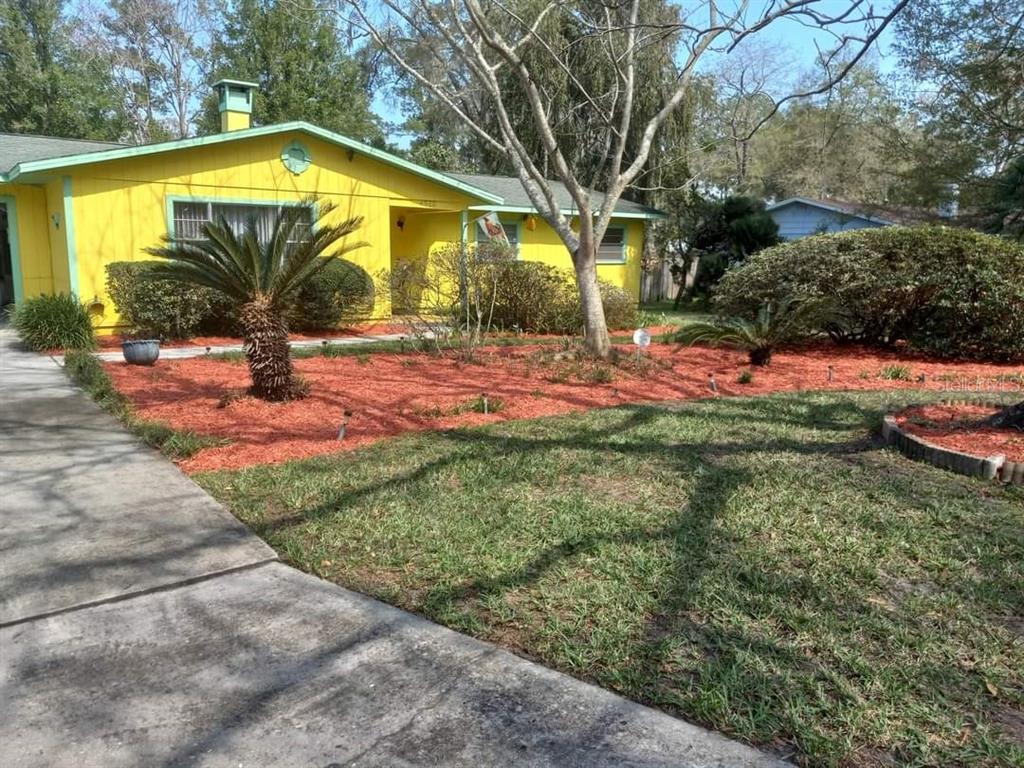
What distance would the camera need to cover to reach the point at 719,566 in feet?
12.1

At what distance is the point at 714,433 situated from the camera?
20.8ft

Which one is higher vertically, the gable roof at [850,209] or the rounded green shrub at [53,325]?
the gable roof at [850,209]

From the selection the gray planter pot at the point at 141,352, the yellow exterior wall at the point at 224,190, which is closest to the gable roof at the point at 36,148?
the yellow exterior wall at the point at 224,190

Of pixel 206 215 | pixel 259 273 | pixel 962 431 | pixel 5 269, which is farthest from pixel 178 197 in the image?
pixel 962 431

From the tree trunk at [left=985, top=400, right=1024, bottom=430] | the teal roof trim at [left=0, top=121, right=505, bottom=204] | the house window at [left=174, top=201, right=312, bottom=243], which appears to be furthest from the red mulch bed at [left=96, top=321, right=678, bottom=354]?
the tree trunk at [left=985, top=400, right=1024, bottom=430]

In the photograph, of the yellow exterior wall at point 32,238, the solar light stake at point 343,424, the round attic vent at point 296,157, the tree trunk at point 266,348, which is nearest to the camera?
the solar light stake at point 343,424

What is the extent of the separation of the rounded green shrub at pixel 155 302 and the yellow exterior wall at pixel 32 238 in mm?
2617

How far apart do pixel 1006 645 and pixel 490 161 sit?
95.1 ft

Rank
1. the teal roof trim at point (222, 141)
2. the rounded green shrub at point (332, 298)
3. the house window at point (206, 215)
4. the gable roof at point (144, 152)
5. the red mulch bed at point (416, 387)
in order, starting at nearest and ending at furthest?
1. the red mulch bed at point (416, 387)
2. the teal roof trim at point (222, 141)
3. the gable roof at point (144, 152)
4. the house window at point (206, 215)
5. the rounded green shrub at point (332, 298)

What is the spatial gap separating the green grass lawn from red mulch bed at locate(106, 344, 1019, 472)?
761mm

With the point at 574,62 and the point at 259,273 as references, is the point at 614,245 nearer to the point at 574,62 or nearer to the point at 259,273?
the point at 574,62

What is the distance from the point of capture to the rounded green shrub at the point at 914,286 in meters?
10.5

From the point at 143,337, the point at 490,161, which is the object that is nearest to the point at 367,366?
the point at 143,337

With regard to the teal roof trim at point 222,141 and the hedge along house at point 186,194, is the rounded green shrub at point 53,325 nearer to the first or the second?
the hedge along house at point 186,194
